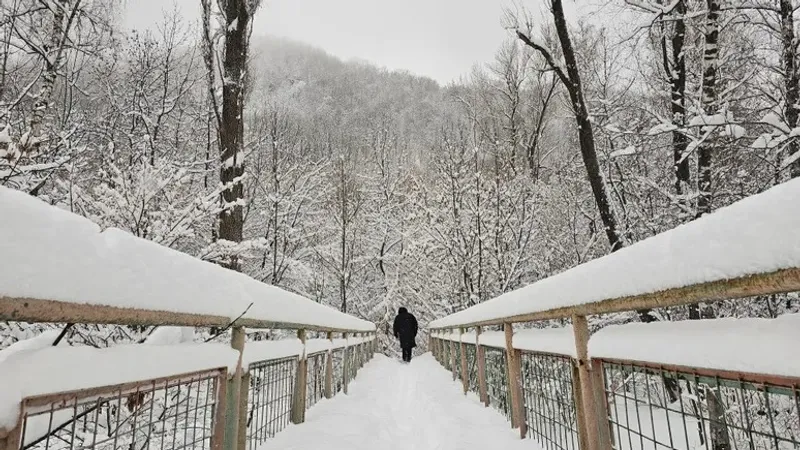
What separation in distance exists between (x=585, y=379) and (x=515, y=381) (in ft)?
5.80

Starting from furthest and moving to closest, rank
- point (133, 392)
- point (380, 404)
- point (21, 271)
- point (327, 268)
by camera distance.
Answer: point (327, 268) → point (380, 404) → point (133, 392) → point (21, 271)

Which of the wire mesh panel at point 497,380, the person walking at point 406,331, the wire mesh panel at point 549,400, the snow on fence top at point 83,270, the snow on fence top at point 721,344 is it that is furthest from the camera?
the person walking at point 406,331

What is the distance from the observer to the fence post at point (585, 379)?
197 centimetres

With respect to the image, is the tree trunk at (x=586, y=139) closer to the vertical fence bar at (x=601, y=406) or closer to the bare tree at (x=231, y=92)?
the vertical fence bar at (x=601, y=406)

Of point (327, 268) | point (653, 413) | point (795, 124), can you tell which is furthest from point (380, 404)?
point (327, 268)

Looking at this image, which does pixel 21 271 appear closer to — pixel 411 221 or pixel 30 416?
pixel 30 416

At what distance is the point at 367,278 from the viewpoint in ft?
74.8

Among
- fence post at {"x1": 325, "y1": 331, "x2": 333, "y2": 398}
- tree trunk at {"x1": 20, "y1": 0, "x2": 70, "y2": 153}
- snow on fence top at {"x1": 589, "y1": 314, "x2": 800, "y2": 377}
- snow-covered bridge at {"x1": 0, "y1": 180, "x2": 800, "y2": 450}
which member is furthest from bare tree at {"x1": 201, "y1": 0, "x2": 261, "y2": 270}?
snow on fence top at {"x1": 589, "y1": 314, "x2": 800, "y2": 377}

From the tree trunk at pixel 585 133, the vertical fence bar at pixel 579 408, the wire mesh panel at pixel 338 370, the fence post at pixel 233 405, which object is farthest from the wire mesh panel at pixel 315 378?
the tree trunk at pixel 585 133

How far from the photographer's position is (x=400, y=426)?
4.69 m

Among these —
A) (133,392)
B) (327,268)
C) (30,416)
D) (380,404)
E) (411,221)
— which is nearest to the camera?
(30,416)

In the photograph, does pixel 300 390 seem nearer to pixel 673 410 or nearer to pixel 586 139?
pixel 673 410

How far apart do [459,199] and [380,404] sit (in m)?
10.9

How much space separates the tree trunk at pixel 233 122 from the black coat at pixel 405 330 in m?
9.60
